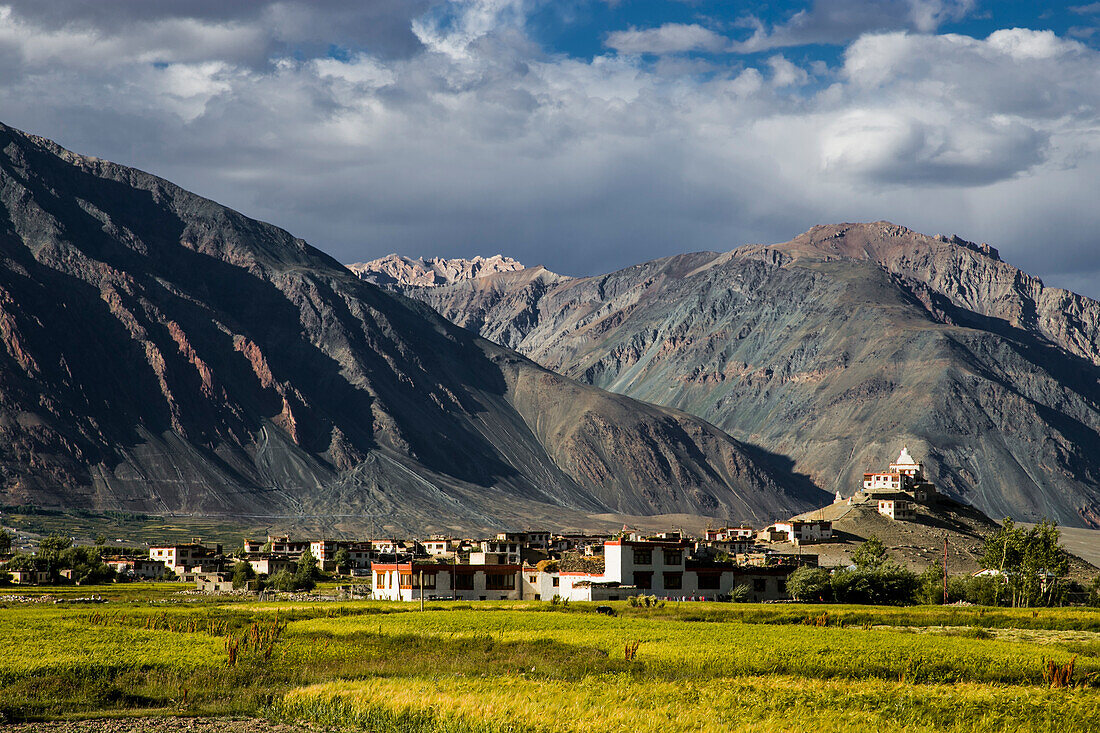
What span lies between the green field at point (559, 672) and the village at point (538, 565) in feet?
81.6

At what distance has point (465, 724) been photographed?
150ft

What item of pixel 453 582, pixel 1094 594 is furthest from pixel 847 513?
pixel 453 582

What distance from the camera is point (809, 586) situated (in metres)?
108

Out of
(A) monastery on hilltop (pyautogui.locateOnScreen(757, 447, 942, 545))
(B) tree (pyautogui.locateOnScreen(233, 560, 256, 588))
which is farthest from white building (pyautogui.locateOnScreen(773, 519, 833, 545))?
(B) tree (pyautogui.locateOnScreen(233, 560, 256, 588))

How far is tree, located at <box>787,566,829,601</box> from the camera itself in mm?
107875

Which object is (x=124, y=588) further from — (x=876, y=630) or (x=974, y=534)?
(x=974, y=534)

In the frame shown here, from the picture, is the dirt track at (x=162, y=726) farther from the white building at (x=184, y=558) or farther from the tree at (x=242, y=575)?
the white building at (x=184, y=558)

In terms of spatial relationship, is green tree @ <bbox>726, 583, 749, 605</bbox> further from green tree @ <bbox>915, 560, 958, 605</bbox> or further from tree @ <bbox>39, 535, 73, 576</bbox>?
tree @ <bbox>39, 535, 73, 576</bbox>

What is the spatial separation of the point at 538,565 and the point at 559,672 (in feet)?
200

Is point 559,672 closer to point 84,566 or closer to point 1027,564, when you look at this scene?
point 1027,564

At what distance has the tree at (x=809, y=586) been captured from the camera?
107875 millimetres

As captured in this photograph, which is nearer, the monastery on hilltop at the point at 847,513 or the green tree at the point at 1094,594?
the green tree at the point at 1094,594

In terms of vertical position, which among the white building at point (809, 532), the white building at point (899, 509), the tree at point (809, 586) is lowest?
the tree at point (809, 586)

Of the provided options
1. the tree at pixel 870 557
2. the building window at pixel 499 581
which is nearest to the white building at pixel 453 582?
the building window at pixel 499 581
